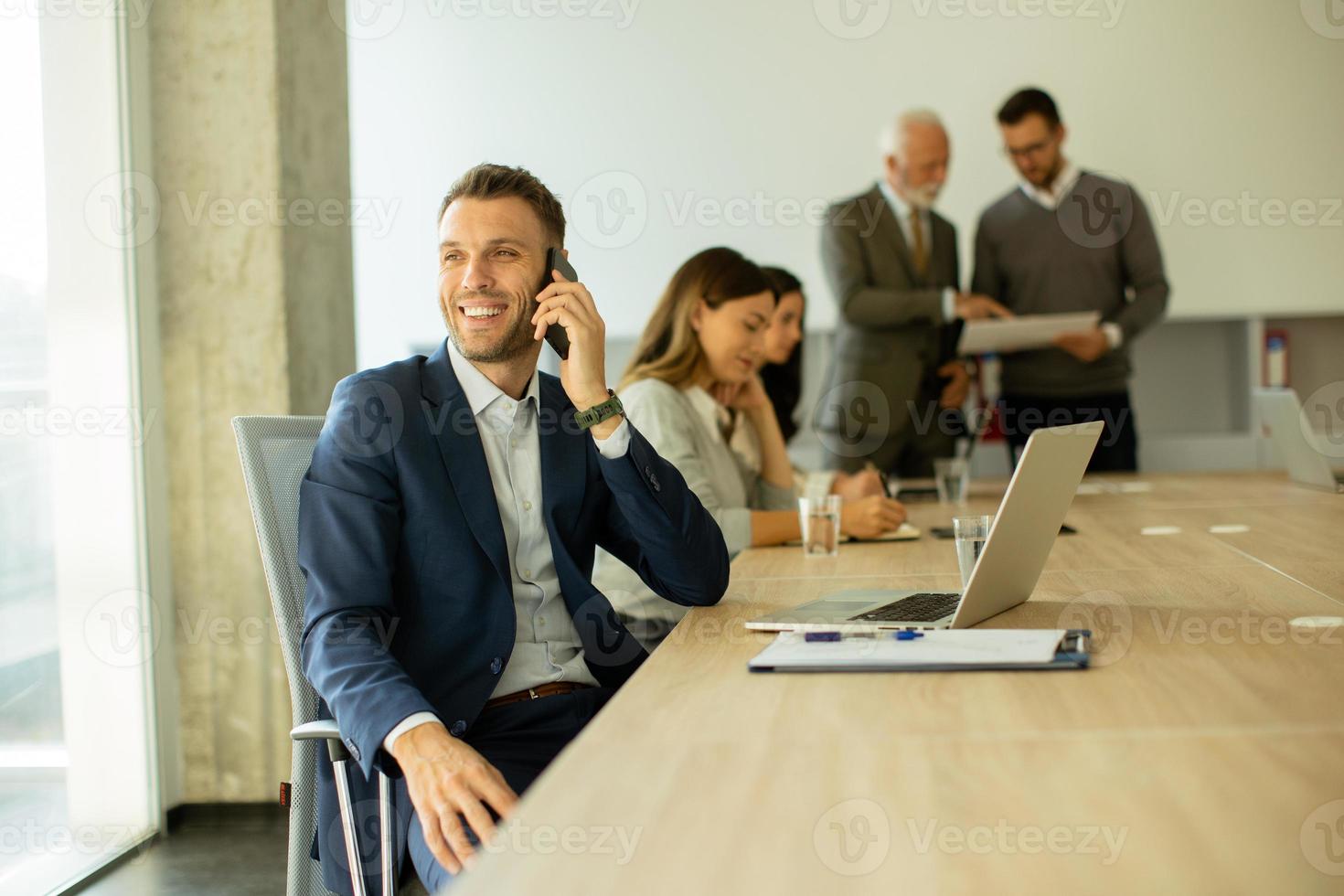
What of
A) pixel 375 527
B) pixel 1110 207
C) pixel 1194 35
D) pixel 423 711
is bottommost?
pixel 423 711

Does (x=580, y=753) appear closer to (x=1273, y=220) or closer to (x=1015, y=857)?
(x=1015, y=857)

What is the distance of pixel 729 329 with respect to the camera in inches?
102

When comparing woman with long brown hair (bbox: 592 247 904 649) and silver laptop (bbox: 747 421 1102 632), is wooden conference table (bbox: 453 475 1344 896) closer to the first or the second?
silver laptop (bbox: 747 421 1102 632)

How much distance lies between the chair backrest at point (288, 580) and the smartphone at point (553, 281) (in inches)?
15.8

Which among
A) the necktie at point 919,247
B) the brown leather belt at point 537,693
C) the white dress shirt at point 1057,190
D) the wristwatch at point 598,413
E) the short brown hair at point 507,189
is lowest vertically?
the brown leather belt at point 537,693

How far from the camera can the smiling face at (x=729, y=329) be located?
2.57m

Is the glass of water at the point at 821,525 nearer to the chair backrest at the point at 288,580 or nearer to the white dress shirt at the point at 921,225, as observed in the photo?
the chair backrest at the point at 288,580

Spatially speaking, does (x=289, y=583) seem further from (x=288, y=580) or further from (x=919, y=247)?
(x=919, y=247)

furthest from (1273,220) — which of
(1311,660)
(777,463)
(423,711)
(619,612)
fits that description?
(423,711)

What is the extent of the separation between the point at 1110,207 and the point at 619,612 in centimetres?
303

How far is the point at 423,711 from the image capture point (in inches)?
50.7

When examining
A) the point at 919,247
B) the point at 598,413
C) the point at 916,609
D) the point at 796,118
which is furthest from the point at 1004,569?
the point at 796,118

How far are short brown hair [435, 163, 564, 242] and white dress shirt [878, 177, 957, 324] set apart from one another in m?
2.64

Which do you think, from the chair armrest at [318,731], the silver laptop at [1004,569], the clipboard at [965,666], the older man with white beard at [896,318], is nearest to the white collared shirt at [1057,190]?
the older man with white beard at [896,318]
